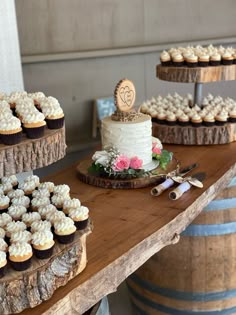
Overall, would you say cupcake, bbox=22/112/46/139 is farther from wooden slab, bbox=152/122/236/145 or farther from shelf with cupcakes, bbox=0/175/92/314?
wooden slab, bbox=152/122/236/145

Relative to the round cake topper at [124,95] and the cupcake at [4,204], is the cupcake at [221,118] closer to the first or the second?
the round cake topper at [124,95]

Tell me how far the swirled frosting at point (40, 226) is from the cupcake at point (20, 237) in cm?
3

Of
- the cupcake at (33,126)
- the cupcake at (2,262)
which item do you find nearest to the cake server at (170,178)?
the cupcake at (33,126)

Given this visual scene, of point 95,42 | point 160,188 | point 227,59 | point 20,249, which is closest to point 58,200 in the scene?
point 20,249

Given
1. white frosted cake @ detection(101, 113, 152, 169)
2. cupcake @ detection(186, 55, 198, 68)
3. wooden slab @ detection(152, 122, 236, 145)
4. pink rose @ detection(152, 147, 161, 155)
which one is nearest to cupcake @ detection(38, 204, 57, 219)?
white frosted cake @ detection(101, 113, 152, 169)

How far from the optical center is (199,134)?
7.88 feet

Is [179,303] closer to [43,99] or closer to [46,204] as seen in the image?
[46,204]

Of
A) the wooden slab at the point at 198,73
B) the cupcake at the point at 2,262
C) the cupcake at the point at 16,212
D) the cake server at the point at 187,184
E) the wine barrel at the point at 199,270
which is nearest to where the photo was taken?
the cupcake at the point at 2,262

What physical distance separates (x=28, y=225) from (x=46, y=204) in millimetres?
111

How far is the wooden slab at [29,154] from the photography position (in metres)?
1.08

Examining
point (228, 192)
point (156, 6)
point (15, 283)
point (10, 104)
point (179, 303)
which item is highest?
point (156, 6)

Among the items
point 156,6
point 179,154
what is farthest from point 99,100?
point 179,154

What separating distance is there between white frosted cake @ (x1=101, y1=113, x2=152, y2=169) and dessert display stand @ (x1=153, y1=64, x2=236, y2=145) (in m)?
0.51

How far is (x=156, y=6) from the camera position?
400 centimetres
